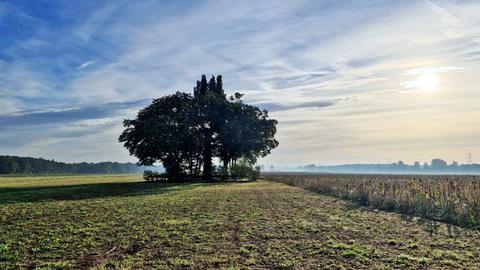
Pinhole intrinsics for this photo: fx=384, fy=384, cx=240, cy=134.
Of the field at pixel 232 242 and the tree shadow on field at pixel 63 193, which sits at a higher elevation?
the tree shadow on field at pixel 63 193

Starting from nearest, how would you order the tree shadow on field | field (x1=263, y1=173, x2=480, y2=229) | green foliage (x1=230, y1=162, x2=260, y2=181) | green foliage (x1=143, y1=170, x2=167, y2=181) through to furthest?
field (x1=263, y1=173, x2=480, y2=229) < the tree shadow on field < green foliage (x1=143, y1=170, x2=167, y2=181) < green foliage (x1=230, y1=162, x2=260, y2=181)

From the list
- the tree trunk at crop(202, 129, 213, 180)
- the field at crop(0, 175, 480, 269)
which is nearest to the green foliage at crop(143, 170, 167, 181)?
the tree trunk at crop(202, 129, 213, 180)

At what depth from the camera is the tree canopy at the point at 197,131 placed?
5719 centimetres

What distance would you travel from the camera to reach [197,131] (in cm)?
5966

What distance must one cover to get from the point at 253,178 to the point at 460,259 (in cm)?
6351

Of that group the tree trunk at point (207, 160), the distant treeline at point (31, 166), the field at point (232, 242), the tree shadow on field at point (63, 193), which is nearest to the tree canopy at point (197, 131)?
the tree trunk at point (207, 160)

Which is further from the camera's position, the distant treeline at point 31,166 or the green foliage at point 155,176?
the distant treeline at point 31,166

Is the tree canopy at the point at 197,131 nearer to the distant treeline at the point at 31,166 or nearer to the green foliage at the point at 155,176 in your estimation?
the green foliage at the point at 155,176

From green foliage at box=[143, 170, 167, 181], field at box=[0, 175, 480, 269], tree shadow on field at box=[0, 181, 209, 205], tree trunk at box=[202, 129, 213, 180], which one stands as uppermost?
tree trunk at box=[202, 129, 213, 180]

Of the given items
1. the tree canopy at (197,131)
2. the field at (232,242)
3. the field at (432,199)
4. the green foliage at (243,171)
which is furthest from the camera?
the green foliage at (243,171)

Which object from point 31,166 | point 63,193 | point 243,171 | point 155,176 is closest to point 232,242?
point 63,193

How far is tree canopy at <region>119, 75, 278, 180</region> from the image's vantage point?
5719cm

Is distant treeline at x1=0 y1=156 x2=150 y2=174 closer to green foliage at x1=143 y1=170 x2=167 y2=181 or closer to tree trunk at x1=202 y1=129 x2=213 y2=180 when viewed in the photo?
green foliage at x1=143 y1=170 x2=167 y2=181

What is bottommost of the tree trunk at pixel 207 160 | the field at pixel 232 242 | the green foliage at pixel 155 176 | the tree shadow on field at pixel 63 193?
the field at pixel 232 242
